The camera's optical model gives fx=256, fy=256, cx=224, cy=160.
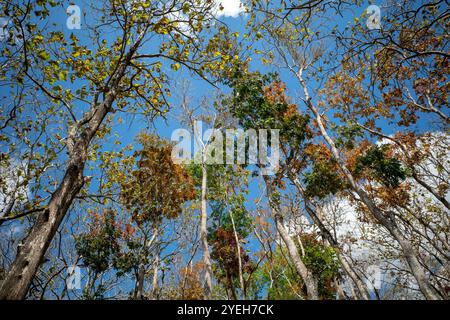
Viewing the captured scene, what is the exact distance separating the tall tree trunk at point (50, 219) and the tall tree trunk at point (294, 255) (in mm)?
8501

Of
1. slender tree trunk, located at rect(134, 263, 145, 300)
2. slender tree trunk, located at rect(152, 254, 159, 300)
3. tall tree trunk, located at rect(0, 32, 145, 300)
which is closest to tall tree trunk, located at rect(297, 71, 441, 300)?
tall tree trunk, located at rect(0, 32, 145, 300)

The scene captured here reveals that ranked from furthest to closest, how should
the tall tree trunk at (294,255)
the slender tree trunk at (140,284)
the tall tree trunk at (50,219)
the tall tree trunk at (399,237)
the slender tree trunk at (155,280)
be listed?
the slender tree trunk at (155,280) < the slender tree trunk at (140,284) < the tall tree trunk at (294,255) < the tall tree trunk at (399,237) < the tall tree trunk at (50,219)

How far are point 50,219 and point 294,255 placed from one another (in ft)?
28.9

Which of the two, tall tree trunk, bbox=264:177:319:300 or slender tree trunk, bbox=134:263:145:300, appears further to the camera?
slender tree trunk, bbox=134:263:145:300

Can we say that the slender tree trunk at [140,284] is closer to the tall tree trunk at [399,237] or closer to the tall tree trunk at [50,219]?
the tall tree trunk at [50,219]

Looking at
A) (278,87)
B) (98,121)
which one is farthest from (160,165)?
(98,121)

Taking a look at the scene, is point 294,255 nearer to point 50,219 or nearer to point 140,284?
point 140,284

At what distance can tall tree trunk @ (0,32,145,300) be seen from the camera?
9.09 ft

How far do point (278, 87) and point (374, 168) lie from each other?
6642 millimetres

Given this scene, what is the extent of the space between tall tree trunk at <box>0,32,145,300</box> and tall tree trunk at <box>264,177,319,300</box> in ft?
27.9

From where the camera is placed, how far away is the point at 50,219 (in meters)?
3.26

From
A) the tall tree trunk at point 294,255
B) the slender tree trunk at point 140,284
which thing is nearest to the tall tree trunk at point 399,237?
the tall tree trunk at point 294,255

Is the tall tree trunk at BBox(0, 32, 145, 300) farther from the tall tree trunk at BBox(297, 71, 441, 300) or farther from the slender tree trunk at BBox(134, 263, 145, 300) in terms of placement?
the tall tree trunk at BBox(297, 71, 441, 300)

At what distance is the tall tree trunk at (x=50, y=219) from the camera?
2.77 metres
